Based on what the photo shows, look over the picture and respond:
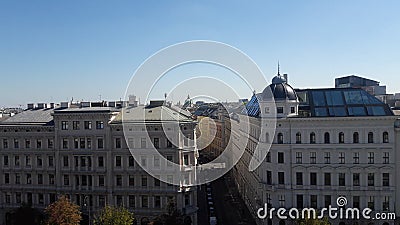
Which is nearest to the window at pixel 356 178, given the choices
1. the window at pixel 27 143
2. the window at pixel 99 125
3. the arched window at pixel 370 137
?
the arched window at pixel 370 137

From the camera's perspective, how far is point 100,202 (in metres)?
59.6

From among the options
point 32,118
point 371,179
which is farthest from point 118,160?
point 371,179

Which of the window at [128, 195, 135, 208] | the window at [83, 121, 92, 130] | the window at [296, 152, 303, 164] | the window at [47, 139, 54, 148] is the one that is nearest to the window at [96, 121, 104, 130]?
the window at [83, 121, 92, 130]

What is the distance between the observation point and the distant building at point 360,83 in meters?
78.0

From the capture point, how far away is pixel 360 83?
8056 cm

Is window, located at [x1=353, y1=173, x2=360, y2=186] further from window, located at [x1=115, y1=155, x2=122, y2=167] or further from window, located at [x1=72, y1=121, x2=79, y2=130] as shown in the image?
window, located at [x1=72, y1=121, x2=79, y2=130]

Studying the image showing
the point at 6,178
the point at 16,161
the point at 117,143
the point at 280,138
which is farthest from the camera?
the point at 6,178

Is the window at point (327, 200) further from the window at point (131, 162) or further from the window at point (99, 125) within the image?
the window at point (99, 125)

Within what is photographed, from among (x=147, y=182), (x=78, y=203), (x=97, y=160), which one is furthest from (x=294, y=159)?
(x=78, y=203)

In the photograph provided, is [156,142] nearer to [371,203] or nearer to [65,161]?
[65,161]

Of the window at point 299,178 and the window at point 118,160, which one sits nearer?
the window at point 299,178

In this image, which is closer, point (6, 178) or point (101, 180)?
point (101, 180)

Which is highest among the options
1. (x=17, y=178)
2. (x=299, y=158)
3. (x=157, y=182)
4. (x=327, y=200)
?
Answer: (x=299, y=158)

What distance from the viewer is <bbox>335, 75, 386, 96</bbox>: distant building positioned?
78.0m
